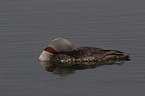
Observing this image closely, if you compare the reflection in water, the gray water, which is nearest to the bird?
the reflection in water

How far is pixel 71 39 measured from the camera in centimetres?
2203

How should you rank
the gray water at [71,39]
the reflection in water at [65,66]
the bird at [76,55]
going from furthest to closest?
the bird at [76,55] → the reflection in water at [65,66] → the gray water at [71,39]

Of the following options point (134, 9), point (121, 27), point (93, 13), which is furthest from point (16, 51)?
point (134, 9)


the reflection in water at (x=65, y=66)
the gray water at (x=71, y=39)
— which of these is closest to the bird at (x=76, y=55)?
the reflection in water at (x=65, y=66)

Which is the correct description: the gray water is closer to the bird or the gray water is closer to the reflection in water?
the reflection in water

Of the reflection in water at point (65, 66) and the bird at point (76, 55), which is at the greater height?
the bird at point (76, 55)

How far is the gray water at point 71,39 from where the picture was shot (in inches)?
584

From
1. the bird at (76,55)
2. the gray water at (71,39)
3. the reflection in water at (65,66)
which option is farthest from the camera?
the bird at (76,55)

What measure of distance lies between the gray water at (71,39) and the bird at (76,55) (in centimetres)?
48

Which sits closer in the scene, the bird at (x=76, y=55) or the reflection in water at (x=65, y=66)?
the reflection in water at (x=65, y=66)

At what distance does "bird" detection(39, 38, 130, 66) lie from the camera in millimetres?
18250

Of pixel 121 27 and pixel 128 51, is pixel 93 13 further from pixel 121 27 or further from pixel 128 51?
pixel 128 51

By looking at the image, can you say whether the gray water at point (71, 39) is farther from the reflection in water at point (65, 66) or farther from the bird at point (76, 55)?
the bird at point (76, 55)

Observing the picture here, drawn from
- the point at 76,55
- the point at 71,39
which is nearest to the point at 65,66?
the point at 76,55
